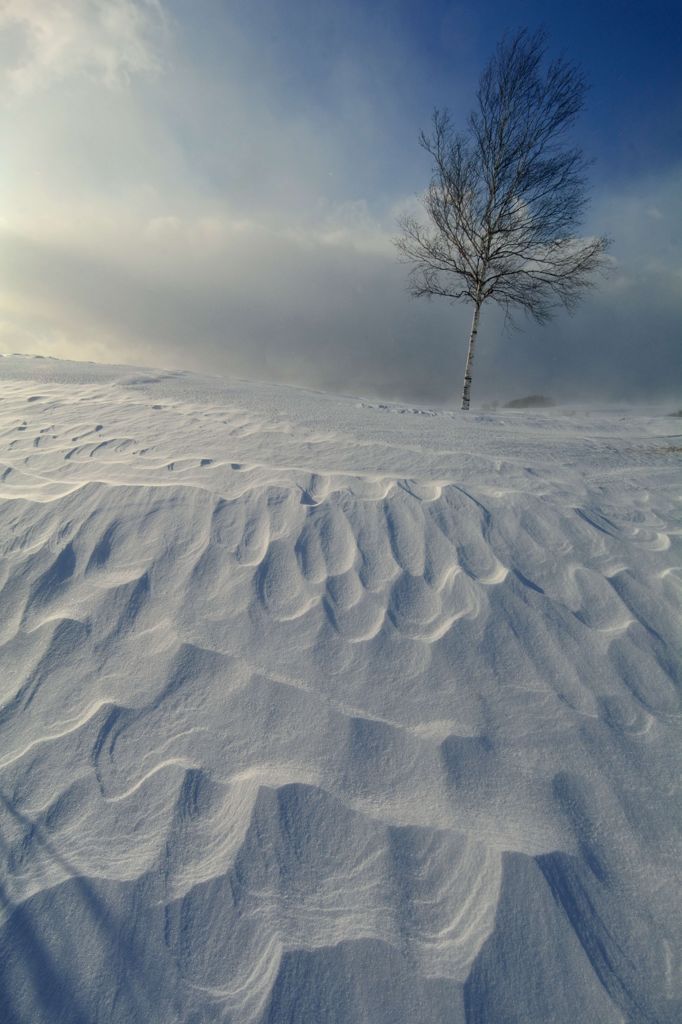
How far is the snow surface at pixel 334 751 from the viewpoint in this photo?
109 centimetres

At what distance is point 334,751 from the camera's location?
1.49 m

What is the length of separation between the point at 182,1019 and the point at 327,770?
60cm

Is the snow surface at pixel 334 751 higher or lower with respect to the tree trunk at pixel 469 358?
lower

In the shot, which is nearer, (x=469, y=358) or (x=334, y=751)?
(x=334, y=751)

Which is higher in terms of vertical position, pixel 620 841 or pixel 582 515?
pixel 582 515

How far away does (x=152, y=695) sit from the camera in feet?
5.36

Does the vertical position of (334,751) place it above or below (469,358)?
below

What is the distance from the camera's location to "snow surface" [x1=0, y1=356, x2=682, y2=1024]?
1.09 m

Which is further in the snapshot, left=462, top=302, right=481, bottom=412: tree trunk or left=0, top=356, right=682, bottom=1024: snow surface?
left=462, top=302, right=481, bottom=412: tree trunk

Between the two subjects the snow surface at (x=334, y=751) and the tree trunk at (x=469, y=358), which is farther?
the tree trunk at (x=469, y=358)

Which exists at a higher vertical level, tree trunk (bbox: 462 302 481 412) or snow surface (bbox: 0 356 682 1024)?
tree trunk (bbox: 462 302 481 412)

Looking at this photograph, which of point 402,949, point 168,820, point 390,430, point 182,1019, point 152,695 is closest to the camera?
point 182,1019

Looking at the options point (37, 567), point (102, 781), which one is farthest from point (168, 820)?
point (37, 567)

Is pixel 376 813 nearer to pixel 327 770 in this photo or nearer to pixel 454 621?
Answer: pixel 327 770
